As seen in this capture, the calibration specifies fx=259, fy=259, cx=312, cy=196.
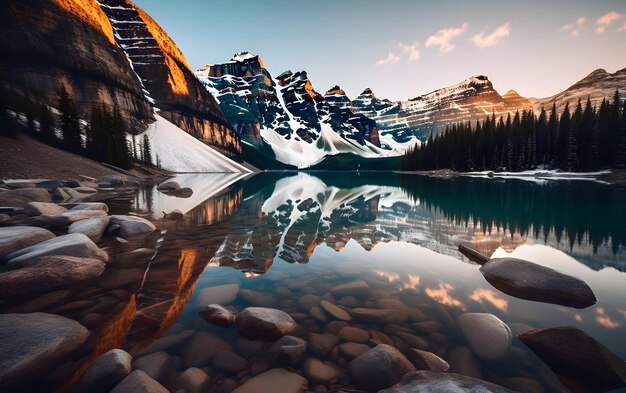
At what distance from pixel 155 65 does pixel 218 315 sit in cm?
16084

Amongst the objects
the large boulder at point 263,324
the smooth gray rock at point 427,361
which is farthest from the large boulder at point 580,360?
the large boulder at point 263,324

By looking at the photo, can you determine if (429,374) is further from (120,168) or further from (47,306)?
(120,168)

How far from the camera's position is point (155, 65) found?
424 feet

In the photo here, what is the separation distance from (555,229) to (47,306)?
20.9 metres

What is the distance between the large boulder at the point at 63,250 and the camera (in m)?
6.54

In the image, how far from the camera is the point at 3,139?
32.6 metres

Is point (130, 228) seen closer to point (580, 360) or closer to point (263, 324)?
point (263, 324)

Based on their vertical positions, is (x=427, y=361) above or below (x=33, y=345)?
below

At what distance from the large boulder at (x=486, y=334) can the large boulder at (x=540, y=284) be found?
2.05 meters

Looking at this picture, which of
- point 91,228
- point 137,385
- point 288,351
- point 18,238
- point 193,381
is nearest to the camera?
point 137,385

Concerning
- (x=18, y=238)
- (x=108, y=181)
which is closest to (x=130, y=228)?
(x=18, y=238)

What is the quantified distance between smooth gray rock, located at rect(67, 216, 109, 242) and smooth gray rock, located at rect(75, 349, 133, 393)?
802 cm

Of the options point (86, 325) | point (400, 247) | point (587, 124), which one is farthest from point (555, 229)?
point (587, 124)

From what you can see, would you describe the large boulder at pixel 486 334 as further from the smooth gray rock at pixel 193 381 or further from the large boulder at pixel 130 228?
the large boulder at pixel 130 228
